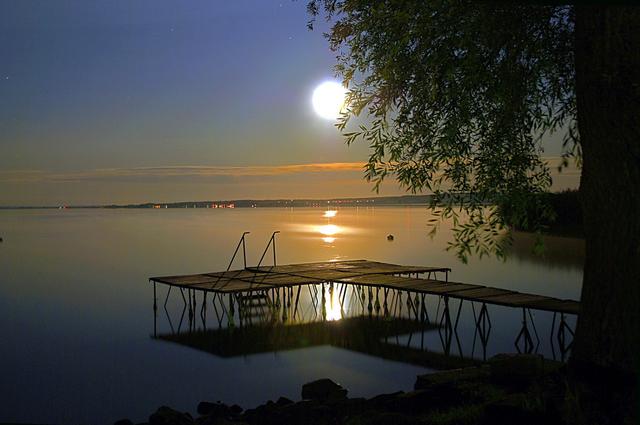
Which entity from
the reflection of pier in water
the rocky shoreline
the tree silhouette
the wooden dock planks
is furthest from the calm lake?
the tree silhouette

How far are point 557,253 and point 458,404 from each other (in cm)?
3507

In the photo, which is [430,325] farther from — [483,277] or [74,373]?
[483,277]

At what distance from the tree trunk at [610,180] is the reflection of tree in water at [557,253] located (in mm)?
25136

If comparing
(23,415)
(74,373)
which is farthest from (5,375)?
(23,415)

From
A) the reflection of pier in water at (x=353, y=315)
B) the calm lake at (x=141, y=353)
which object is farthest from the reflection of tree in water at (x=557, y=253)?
the reflection of pier in water at (x=353, y=315)

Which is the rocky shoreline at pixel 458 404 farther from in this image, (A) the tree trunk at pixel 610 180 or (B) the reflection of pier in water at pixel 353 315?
(B) the reflection of pier in water at pixel 353 315

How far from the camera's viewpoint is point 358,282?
18.4 metres

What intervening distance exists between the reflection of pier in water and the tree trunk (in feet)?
23.4

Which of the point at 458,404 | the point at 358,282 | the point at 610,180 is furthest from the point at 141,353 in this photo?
the point at 610,180

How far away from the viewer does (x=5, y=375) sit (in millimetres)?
16031

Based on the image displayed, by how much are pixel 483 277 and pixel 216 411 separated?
2482 centimetres

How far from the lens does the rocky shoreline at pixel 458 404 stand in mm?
6844

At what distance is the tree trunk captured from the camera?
6.49m

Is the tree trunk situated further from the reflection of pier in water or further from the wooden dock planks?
the reflection of pier in water
